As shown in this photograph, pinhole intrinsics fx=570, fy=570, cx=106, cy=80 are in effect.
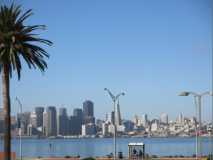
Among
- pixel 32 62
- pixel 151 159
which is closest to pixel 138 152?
pixel 151 159

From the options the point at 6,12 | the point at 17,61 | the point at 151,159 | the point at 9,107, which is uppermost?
the point at 6,12

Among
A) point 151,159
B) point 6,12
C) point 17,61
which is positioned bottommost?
point 151,159

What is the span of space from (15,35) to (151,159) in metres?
33.8

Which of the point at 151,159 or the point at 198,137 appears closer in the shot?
the point at 198,137

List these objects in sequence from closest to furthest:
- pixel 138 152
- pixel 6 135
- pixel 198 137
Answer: pixel 6 135, pixel 198 137, pixel 138 152

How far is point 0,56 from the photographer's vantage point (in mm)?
39062

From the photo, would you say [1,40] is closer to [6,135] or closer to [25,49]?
[25,49]

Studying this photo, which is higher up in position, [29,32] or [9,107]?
[29,32]

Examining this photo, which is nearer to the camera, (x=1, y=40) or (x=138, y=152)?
(x=1, y=40)

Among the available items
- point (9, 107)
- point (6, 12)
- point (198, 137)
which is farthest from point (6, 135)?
point (198, 137)

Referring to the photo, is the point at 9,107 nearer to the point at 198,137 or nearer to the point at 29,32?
the point at 29,32

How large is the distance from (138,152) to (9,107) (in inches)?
1216

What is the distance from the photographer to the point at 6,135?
38.9 meters

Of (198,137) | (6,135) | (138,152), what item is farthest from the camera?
(138,152)
